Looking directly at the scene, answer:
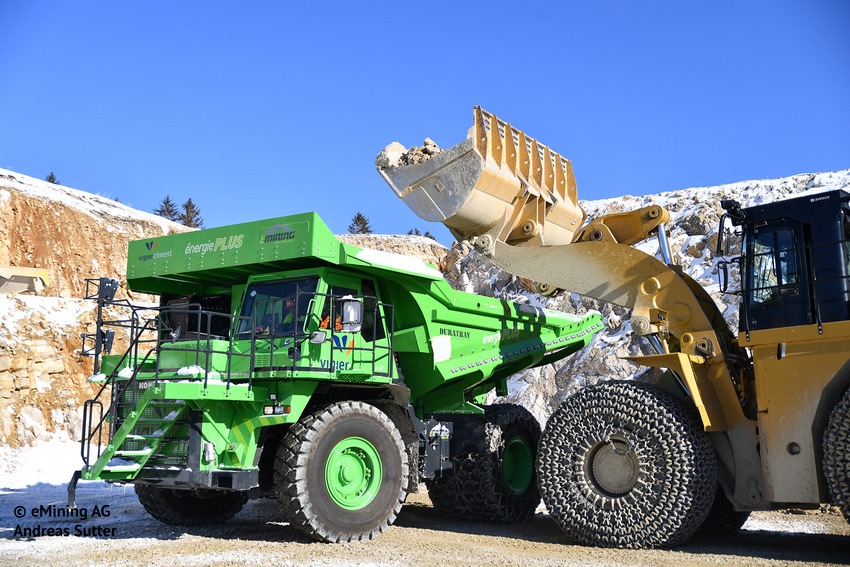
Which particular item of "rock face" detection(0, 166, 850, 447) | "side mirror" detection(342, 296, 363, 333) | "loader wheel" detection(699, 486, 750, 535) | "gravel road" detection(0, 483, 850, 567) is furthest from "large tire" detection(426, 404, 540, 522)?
"rock face" detection(0, 166, 850, 447)

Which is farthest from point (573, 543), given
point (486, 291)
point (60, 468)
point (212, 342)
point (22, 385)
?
point (486, 291)

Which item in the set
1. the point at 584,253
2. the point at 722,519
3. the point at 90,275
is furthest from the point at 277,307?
the point at 90,275

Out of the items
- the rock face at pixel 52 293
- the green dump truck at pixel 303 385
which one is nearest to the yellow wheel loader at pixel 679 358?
the green dump truck at pixel 303 385

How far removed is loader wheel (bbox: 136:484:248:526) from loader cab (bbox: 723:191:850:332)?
20.6 feet

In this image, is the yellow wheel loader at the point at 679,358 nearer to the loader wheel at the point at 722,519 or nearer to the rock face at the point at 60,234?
the loader wheel at the point at 722,519

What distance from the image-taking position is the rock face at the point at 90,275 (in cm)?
1931

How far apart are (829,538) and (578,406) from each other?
10.2ft

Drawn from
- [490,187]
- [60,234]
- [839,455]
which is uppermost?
[60,234]

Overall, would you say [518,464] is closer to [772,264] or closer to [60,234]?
[772,264]

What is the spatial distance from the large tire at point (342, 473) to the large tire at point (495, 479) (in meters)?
1.99

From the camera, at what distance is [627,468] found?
28.5ft

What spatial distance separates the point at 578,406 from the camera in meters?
9.17

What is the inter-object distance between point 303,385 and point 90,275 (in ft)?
78.5

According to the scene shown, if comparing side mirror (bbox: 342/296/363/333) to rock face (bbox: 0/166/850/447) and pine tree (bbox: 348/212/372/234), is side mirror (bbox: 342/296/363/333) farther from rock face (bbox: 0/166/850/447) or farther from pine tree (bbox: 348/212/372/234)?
pine tree (bbox: 348/212/372/234)
